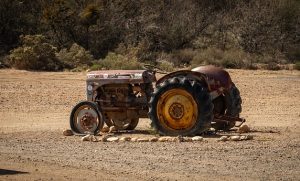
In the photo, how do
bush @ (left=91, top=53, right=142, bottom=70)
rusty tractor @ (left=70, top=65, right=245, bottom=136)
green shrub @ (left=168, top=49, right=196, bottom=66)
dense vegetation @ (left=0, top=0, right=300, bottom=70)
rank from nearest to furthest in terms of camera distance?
rusty tractor @ (left=70, top=65, right=245, bottom=136)
bush @ (left=91, top=53, right=142, bottom=70)
dense vegetation @ (left=0, top=0, right=300, bottom=70)
green shrub @ (left=168, top=49, right=196, bottom=66)

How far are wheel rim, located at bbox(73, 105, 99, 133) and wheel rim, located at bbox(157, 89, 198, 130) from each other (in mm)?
1385

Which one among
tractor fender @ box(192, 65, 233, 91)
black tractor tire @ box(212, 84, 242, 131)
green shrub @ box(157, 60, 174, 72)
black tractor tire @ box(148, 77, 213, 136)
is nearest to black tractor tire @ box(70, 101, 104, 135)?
black tractor tire @ box(148, 77, 213, 136)

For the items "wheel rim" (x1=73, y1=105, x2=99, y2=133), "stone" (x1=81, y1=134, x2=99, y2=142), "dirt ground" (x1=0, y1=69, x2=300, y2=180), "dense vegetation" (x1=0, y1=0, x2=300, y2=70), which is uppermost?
"dense vegetation" (x1=0, y1=0, x2=300, y2=70)

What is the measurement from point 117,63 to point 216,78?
15.0 meters

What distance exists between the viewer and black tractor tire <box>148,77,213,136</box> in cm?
1375

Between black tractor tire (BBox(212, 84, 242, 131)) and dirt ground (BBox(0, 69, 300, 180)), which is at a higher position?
black tractor tire (BBox(212, 84, 242, 131))

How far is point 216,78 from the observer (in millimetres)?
15125

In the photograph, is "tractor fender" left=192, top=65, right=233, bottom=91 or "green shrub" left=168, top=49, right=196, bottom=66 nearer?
"tractor fender" left=192, top=65, right=233, bottom=91

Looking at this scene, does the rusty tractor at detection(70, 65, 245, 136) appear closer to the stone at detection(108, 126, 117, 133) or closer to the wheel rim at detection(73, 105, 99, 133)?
the wheel rim at detection(73, 105, 99, 133)

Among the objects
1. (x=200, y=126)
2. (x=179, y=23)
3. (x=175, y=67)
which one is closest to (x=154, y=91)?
(x=200, y=126)

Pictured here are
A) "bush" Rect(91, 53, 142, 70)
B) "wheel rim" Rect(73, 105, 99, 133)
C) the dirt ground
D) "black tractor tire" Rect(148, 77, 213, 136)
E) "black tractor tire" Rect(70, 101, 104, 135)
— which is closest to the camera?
the dirt ground

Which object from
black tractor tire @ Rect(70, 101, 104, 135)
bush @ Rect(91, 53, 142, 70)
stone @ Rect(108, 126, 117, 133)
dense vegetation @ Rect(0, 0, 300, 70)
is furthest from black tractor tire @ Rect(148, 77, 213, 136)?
dense vegetation @ Rect(0, 0, 300, 70)

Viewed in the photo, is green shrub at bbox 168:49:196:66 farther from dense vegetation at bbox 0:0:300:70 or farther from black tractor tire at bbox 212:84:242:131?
black tractor tire at bbox 212:84:242:131

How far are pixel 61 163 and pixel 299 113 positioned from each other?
9282 millimetres
